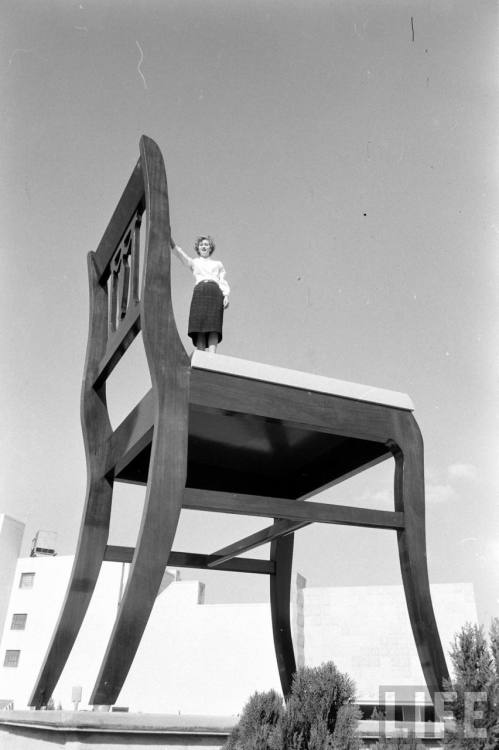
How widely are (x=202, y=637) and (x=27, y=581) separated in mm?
9042

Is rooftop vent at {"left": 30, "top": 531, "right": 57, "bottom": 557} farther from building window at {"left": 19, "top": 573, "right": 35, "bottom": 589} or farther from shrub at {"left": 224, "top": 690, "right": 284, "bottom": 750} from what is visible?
shrub at {"left": 224, "top": 690, "right": 284, "bottom": 750}

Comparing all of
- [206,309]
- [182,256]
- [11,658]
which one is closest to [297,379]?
[206,309]

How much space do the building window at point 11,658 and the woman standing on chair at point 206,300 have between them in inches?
1031

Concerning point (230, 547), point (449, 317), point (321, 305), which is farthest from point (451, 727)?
point (449, 317)

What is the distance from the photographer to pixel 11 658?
26312mm

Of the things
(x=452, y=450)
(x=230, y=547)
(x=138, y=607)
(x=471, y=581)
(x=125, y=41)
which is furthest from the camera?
(x=471, y=581)

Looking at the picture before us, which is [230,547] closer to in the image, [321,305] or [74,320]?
[321,305]

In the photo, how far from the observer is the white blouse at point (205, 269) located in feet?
12.3

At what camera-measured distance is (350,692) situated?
2221mm

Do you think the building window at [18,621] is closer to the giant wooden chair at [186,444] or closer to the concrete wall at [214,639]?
the concrete wall at [214,639]

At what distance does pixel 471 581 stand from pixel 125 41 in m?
15.8

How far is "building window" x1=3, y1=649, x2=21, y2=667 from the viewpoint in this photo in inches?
1031

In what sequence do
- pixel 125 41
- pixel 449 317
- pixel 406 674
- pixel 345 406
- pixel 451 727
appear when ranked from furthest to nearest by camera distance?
pixel 406 674, pixel 449 317, pixel 125 41, pixel 345 406, pixel 451 727

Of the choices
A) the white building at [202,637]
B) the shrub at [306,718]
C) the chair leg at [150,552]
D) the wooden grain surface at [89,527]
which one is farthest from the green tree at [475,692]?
the white building at [202,637]
